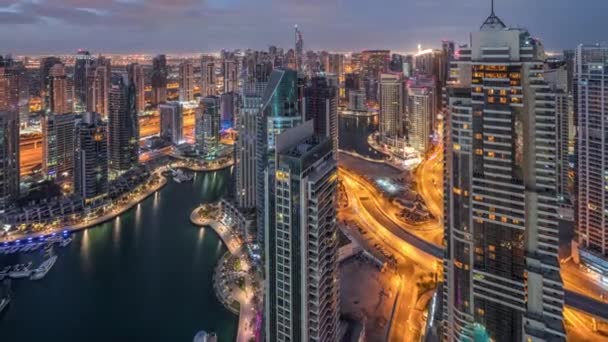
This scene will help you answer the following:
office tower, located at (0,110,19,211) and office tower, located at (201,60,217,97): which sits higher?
office tower, located at (201,60,217,97)

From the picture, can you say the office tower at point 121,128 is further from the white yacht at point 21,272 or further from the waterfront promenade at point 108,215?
the white yacht at point 21,272

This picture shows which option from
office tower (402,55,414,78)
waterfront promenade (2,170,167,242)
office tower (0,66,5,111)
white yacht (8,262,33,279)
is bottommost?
white yacht (8,262,33,279)

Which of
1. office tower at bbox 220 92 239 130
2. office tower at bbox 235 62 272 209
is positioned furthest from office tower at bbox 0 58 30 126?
office tower at bbox 235 62 272 209

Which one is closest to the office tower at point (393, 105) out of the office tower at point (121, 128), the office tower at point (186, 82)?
the office tower at point (121, 128)

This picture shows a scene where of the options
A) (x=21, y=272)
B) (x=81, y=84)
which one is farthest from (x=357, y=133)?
(x=21, y=272)

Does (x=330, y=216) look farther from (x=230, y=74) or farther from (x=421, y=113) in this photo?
(x=230, y=74)

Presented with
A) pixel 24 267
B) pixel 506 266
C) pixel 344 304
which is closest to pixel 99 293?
pixel 24 267

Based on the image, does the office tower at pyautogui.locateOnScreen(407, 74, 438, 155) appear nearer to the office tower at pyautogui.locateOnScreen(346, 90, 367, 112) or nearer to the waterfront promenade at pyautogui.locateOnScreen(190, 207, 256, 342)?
the office tower at pyautogui.locateOnScreen(346, 90, 367, 112)
